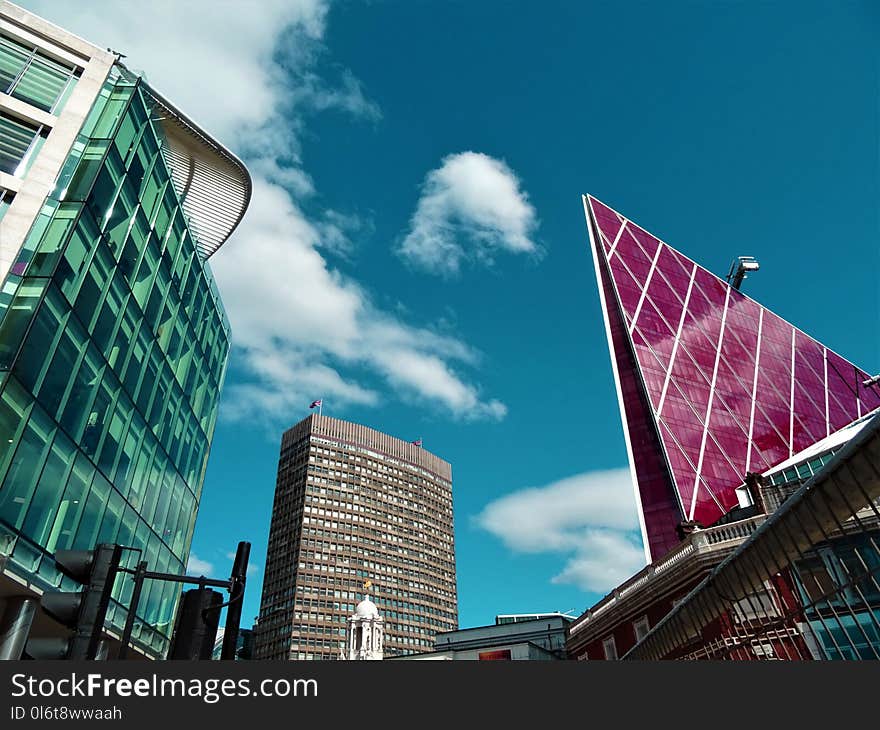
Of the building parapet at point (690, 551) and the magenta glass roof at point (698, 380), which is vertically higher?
the magenta glass roof at point (698, 380)

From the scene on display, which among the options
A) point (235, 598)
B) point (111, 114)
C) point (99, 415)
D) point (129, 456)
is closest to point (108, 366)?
point (99, 415)

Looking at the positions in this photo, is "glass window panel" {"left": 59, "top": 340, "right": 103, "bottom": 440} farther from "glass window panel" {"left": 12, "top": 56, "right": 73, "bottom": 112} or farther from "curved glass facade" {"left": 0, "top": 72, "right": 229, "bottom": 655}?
"glass window panel" {"left": 12, "top": 56, "right": 73, "bottom": 112}

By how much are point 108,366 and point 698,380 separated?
62.9 m

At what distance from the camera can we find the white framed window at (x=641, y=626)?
94.2 ft

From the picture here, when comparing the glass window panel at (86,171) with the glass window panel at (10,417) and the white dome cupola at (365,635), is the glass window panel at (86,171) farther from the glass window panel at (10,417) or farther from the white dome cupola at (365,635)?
the white dome cupola at (365,635)

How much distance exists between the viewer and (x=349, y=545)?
118188 millimetres

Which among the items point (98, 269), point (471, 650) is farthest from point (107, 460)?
point (471, 650)

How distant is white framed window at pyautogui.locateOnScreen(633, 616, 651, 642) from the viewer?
28722mm

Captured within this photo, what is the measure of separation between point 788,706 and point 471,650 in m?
63.2

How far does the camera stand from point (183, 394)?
29.6 meters

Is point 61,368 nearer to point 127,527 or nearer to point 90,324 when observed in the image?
point 90,324

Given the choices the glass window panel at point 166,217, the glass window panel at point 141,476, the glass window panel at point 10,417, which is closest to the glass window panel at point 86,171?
the glass window panel at point 166,217

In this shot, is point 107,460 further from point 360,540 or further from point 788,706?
point 360,540

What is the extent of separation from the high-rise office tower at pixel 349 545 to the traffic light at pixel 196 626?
10582 centimetres
